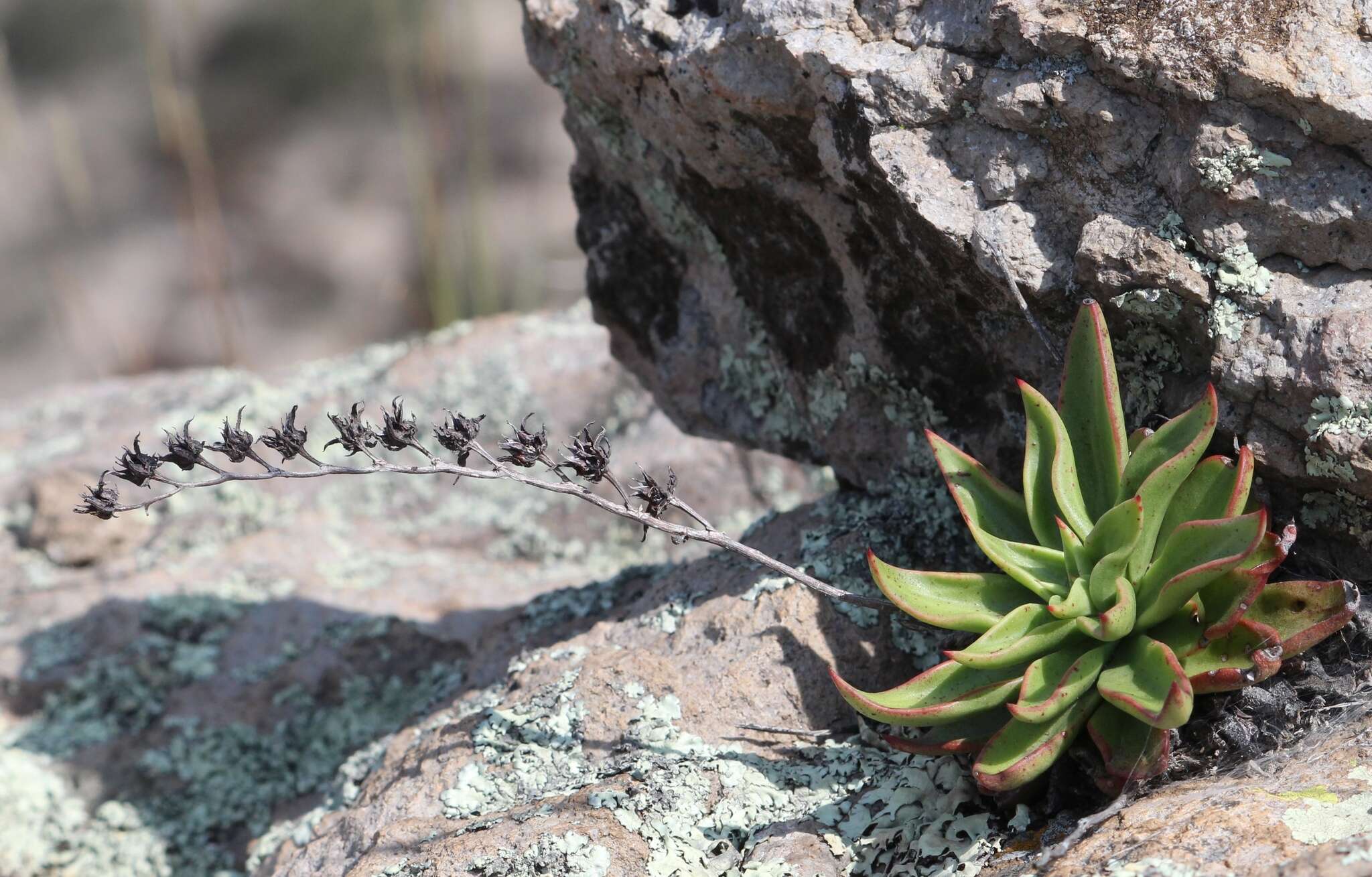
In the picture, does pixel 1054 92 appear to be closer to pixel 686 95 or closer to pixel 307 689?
pixel 686 95

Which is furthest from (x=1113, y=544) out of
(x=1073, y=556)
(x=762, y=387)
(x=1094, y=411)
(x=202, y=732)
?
(x=202, y=732)

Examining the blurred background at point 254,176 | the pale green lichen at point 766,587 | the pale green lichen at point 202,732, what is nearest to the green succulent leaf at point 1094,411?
the pale green lichen at point 766,587

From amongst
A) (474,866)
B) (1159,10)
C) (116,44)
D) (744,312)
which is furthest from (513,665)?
(116,44)

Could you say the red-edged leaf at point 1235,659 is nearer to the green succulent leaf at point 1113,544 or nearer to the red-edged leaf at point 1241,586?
the red-edged leaf at point 1241,586

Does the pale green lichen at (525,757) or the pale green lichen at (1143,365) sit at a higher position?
the pale green lichen at (1143,365)

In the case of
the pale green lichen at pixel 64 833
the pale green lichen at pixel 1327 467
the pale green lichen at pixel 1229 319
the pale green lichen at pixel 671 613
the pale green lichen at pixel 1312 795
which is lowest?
the pale green lichen at pixel 64 833

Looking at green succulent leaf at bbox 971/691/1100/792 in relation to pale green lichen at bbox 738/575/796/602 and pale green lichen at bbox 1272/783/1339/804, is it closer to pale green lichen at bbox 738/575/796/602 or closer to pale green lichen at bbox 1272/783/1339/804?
pale green lichen at bbox 1272/783/1339/804
